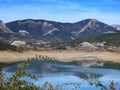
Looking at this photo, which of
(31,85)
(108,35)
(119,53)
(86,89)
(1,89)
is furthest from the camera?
(108,35)

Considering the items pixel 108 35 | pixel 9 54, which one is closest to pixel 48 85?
pixel 9 54

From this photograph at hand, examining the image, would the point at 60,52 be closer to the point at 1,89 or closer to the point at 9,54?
the point at 9,54

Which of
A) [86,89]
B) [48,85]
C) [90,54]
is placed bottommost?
[90,54]

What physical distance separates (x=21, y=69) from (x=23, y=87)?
0.60 m

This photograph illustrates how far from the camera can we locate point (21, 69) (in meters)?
7.83

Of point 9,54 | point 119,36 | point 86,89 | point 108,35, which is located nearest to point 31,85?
point 86,89

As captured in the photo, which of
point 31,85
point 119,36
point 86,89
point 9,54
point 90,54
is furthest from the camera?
point 119,36

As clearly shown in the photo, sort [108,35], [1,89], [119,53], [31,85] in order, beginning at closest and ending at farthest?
[1,89]
[31,85]
[119,53]
[108,35]

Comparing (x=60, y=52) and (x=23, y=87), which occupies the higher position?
(x=23, y=87)

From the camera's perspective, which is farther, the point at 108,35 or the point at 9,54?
the point at 108,35

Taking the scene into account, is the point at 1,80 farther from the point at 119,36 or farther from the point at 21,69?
the point at 119,36

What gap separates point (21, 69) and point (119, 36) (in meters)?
178

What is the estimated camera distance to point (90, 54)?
412ft

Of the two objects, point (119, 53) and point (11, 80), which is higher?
point (11, 80)
